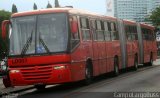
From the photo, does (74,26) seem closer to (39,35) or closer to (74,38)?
(74,38)

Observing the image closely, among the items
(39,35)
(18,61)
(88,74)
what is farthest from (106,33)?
(18,61)

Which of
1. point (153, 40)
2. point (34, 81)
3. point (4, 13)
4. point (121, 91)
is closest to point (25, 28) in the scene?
point (34, 81)

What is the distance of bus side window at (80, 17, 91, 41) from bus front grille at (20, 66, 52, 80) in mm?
2879

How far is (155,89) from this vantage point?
60.8ft

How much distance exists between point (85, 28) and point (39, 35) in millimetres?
2959

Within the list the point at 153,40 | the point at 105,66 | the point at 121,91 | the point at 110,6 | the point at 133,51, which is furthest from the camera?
the point at 110,6

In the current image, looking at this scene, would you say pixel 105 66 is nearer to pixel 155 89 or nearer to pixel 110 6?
pixel 155 89

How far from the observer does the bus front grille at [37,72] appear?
1962cm

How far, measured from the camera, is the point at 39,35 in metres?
20.1

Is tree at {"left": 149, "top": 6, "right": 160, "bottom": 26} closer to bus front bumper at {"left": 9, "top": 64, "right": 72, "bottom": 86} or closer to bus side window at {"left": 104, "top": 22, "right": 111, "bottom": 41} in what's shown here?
bus side window at {"left": 104, "top": 22, "right": 111, "bottom": 41}

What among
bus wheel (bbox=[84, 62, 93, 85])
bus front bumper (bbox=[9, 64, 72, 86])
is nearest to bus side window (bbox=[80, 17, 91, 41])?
bus wheel (bbox=[84, 62, 93, 85])

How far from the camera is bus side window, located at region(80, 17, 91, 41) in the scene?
22.1 meters

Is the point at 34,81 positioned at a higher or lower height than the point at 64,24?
lower

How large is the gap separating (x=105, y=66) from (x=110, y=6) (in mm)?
69866
